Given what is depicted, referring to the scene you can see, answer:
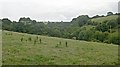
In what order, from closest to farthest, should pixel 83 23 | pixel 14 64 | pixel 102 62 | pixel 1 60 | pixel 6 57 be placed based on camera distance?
pixel 14 64 → pixel 1 60 → pixel 6 57 → pixel 102 62 → pixel 83 23

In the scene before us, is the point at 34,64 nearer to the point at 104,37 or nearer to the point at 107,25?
the point at 104,37

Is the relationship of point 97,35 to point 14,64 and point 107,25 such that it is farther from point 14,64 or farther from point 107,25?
point 14,64

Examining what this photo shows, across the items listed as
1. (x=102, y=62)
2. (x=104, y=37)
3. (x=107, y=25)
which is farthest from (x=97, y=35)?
(x=102, y=62)

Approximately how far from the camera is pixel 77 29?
111688 millimetres

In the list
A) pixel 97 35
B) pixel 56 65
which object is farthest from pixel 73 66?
pixel 97 35

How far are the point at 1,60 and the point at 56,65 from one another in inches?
146

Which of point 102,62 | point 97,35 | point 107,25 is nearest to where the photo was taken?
point 102,62

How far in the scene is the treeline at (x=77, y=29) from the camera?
63219mm

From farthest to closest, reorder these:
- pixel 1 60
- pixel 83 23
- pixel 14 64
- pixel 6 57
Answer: pixel 83 23 → pixel 6 57 → pixel 1 60 → pixel 14 64

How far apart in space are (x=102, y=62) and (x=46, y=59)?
14.2 ft

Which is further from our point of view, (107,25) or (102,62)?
(107,25)

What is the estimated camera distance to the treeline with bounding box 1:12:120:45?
63.2 metres

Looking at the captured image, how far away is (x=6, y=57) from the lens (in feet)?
55.8

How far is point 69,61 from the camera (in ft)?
57.7
